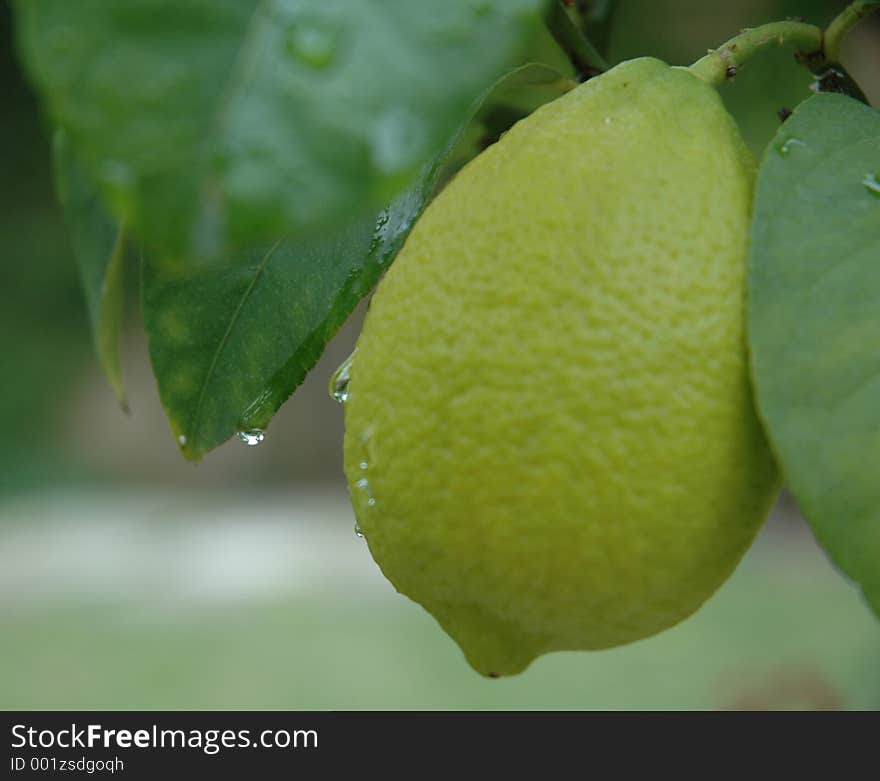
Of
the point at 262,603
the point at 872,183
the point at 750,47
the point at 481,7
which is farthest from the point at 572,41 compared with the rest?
the point at 262,603

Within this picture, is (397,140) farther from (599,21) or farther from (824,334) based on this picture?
(599,21)

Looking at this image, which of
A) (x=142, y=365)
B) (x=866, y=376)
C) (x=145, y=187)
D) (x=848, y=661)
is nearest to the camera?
(x=145, y=187)

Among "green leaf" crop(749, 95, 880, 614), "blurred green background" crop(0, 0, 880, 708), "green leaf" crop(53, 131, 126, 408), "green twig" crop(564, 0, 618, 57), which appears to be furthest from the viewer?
"blurred green background" crop(0, 0, 880, 708)

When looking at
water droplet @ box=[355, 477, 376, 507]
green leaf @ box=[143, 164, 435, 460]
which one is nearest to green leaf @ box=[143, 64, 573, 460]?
green leaf @ box=[143, 164, 435, 460]

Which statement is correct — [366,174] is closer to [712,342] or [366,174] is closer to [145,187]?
[145,187]

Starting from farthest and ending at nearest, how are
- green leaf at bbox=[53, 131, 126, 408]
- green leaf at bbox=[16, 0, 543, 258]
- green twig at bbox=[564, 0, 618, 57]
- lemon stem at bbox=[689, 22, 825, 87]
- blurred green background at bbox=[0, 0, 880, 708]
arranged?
blurred green background at bbox=[0, 0, 880, 708] < green twig at bbox=[564, 0, 618, 57] < green leaf at bbox=[53, 131, 126, 408] < lemon stem at bbox=[689, 22, 825, 87] < green leaf at bbox=[16, 0, 543, 258]

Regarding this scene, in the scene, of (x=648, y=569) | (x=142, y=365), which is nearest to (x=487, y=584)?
(x=648, y=569)

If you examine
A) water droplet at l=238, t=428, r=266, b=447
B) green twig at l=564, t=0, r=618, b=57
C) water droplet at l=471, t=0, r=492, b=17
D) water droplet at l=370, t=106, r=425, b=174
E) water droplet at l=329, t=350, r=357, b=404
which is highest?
water droplet at l=471, t=0, r=492, b=17

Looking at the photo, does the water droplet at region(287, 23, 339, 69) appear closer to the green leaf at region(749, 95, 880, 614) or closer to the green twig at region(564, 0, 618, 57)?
the green leaf at region(749, 95, 880, 614)
